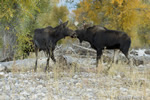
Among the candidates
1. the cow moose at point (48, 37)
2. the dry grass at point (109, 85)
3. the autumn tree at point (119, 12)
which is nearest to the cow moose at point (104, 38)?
the cow moose at point (48, 37)

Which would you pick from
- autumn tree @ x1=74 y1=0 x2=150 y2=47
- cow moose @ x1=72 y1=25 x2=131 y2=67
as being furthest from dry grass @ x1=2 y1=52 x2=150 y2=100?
autumn tree @ x1=74 y1=0 x2=150 y2=47

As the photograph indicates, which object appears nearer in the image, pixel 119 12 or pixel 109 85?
pixel 109 85

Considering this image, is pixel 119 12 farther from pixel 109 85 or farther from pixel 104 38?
pixel 109 85

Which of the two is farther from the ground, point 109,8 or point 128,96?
point 109,8

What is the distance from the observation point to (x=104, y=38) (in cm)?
985

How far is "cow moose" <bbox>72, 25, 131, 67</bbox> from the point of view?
9.40 meters

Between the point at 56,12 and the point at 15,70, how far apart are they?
32.0 m

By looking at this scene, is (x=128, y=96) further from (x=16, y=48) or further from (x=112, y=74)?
(x=16, y=48)

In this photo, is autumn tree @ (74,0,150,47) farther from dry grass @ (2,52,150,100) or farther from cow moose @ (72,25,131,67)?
dry grass @ (2,52,150,100)

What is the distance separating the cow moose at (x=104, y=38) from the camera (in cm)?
940

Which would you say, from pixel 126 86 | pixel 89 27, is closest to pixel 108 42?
pixel 89 27

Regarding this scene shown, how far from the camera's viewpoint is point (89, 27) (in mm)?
10414

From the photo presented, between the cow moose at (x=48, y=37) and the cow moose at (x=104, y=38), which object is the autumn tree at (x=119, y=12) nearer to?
the cow moose at (x=104, y=38)

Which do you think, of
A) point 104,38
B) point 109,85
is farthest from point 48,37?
point 109,85
